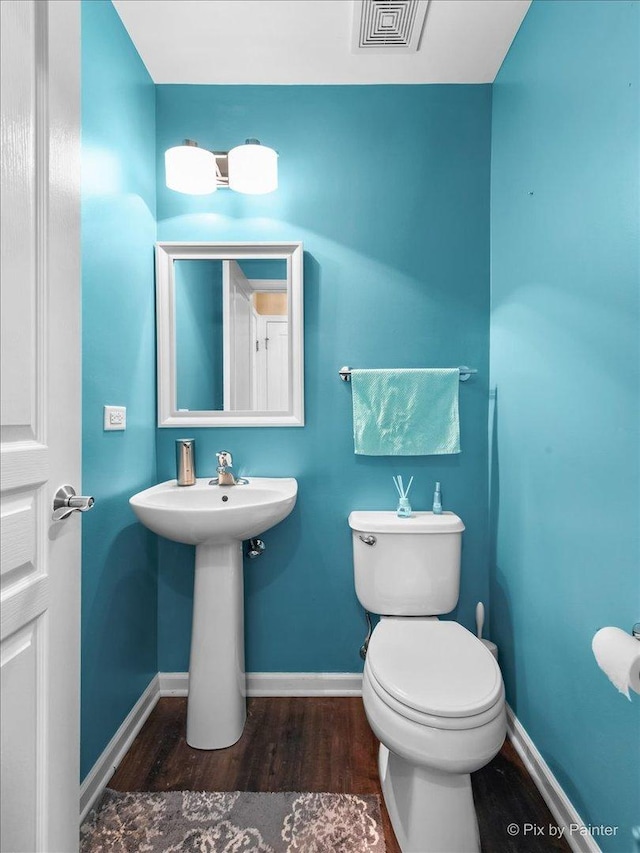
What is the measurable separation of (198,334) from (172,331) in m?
0.10

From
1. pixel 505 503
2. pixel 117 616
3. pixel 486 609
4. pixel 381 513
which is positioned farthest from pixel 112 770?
pixel 505 503

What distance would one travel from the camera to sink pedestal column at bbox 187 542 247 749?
1.47m

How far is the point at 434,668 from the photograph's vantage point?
115cm

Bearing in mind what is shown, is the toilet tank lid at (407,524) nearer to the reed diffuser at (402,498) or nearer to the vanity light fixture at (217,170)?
the reed diffuser at (402,498)

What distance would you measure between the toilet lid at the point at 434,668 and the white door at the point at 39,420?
695 mm

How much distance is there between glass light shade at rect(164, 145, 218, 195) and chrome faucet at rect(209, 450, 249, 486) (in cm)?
96

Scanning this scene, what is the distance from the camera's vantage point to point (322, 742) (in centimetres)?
150

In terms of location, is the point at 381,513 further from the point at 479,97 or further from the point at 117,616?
the point at 479,97

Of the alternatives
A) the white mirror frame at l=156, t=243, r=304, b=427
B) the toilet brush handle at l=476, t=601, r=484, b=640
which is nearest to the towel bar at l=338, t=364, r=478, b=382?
the white mirror frame at l=156, t=243, r=304, b=427

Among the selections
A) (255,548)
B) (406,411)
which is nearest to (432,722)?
(255,548)

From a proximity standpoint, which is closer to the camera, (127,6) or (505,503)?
(127,6)

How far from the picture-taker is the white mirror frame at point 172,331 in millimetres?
1706

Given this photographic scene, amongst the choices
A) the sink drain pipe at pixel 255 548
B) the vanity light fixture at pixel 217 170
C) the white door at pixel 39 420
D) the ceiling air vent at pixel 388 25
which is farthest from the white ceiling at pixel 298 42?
the sink drain pipe at pixel 255 548

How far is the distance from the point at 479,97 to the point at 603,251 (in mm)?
1092
